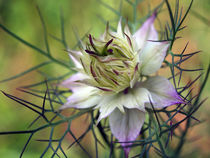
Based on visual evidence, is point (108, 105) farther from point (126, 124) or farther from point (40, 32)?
point (40, 32)

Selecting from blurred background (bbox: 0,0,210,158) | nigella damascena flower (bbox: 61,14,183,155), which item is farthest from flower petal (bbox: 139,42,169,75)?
blurred background (bbox: 0,0,210,158)

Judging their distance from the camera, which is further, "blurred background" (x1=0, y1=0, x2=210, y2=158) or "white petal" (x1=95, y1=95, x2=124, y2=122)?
"blurred background" (x1=0, y1=0, x2=210, y2=158)

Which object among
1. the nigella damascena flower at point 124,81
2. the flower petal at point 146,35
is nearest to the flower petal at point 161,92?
the nigella damascena flower at point 124,81

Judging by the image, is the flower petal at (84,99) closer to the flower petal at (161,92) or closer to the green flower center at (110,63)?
the green flower center at (110,63)

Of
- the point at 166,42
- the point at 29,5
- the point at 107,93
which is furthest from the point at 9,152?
the point at 166,42

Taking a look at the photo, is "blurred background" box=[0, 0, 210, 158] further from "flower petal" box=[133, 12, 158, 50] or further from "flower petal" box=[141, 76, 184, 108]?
"flower petal" box=[141, 76, 184, 108]

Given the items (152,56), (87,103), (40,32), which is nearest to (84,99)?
(87,103)

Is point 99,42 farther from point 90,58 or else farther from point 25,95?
point 25,95
